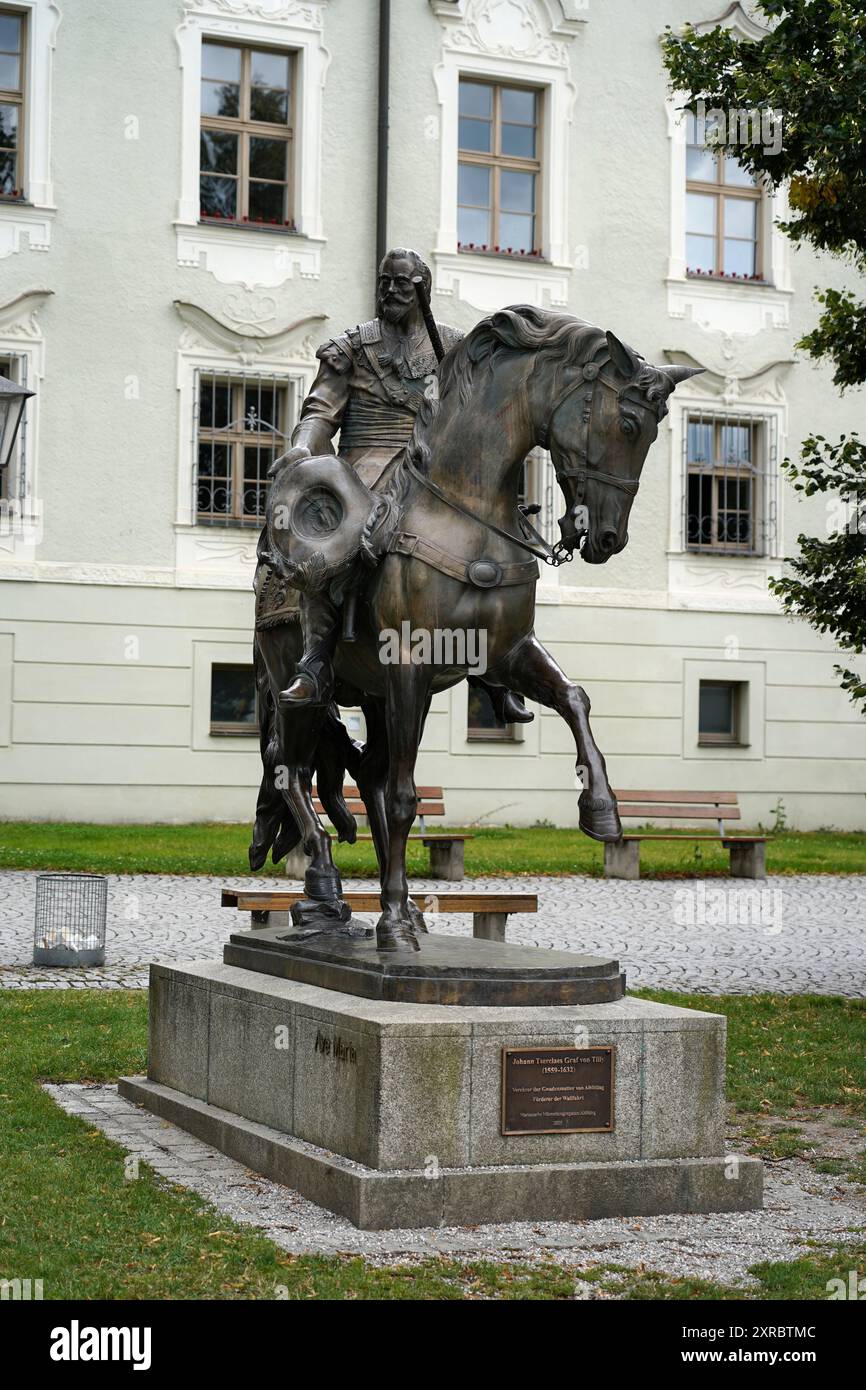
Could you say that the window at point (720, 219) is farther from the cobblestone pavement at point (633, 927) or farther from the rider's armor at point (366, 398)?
the rider's armor at point (366, 398)

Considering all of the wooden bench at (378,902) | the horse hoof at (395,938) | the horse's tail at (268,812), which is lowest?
the wooden bench at (378,902)

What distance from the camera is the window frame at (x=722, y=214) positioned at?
83.2 ft

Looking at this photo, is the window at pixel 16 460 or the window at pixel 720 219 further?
the window at pixel 720 219

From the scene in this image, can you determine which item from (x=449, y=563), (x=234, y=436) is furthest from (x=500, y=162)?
(x=449, y=563)

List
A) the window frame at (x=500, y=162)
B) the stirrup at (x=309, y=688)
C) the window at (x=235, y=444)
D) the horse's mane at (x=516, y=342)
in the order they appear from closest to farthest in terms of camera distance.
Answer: the horse's mane at (x=516, y=342), the stirrup at (x=309, y=688), the window at (x=235, y=444), the window frame at (x=500, y=162)

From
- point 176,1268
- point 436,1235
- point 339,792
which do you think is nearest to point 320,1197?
point 436,1235

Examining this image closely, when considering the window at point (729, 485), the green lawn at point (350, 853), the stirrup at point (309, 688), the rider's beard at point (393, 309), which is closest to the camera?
the stirrup at point (309, 688)

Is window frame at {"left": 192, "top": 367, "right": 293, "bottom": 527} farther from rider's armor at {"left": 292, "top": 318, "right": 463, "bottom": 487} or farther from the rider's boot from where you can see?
the rider's boot

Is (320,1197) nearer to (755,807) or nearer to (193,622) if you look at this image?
(193,622)

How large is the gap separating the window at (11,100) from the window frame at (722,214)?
8.92 meters

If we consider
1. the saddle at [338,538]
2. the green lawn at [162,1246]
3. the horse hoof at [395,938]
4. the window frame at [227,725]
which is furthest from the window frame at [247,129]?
the horse hoof at [395,938]

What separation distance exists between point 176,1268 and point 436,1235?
0.90m

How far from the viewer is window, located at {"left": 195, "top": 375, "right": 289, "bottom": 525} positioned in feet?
74.2

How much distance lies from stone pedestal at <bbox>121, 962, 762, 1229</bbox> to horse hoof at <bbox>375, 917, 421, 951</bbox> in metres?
0.27
